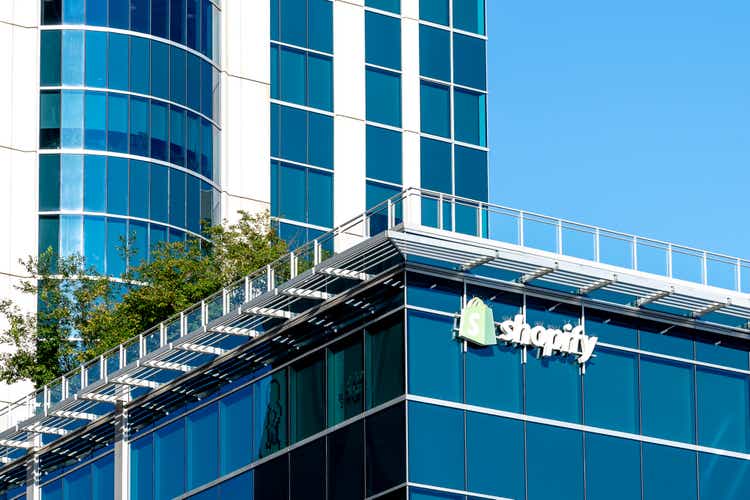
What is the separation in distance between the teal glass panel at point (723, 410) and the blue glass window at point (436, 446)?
20.2 feet

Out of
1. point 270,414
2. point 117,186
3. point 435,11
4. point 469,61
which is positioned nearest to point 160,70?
point 117,186

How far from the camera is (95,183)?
79.1 metres

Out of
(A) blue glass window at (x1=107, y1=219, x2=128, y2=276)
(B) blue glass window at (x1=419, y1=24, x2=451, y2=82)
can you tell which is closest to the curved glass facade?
(A) blue glass window at (x1=107, y1=219, x2=128, y2=276)

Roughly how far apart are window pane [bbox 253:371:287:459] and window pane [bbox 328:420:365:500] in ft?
7.73

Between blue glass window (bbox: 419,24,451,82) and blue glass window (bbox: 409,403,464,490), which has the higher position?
blue glass window (bbox: 419,24,451,82)

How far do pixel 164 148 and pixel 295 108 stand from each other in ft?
32.1

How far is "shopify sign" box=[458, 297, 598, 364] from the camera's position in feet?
145

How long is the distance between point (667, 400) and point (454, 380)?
17.4 feet

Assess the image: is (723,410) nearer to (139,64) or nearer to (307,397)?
(307,397)

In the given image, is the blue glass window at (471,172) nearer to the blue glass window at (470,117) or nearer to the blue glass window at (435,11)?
the blue glass window at (470,117)

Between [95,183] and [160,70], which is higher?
[160,70]

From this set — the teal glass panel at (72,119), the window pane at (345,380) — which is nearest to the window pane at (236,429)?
the window pane at (345,380)

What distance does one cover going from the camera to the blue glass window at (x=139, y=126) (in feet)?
260

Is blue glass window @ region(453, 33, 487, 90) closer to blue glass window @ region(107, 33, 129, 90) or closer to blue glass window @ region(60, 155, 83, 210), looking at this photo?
blue glass window @ region(107, 33, 129, 90)
